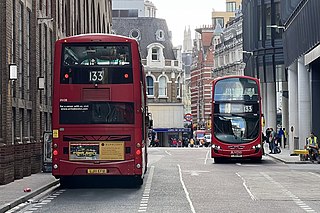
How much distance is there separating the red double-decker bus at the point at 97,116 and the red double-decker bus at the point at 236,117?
16022 mm

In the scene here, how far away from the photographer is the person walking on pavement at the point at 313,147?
40.0 metres

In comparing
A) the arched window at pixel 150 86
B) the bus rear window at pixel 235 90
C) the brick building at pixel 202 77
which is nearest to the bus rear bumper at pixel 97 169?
the bus rear window at pixel 235 90

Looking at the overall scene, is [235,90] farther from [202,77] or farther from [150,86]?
[202,77]

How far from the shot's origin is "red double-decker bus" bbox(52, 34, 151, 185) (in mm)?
22484

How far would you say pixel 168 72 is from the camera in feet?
321

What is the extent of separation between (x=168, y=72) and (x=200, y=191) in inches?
2989

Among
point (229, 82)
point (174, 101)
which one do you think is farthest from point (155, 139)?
point (229, 82)

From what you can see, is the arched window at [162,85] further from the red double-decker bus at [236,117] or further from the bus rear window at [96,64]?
the bus rear window at [96,64]

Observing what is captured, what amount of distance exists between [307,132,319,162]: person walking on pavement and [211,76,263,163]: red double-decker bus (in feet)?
8.91

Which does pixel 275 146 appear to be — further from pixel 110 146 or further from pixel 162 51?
pixel 162 51

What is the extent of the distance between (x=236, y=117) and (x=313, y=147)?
15.2 ft

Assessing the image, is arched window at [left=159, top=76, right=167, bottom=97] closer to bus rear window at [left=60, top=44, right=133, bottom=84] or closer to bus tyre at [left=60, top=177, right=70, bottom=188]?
bus tyre at [left=60, top=177, right=70, bottom=188]

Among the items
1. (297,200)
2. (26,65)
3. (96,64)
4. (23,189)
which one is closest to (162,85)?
(26,65)

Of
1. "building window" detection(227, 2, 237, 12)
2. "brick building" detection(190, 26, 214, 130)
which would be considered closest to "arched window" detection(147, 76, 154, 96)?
"brick building" detection(190, 26, 214, 130)
